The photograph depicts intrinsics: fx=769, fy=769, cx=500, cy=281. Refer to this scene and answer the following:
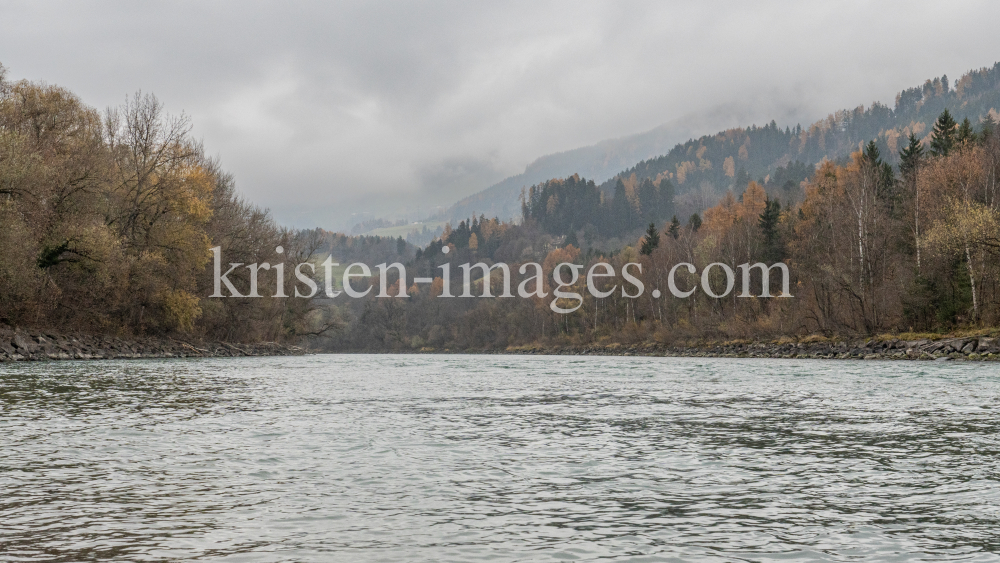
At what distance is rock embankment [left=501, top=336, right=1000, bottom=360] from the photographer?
41375 mm

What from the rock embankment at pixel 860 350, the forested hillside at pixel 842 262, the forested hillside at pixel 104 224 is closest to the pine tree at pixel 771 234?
the forested hillside at pixel 842 262

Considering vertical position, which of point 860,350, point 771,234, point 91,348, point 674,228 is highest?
point 674,228

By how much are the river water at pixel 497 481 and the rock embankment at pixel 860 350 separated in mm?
26468

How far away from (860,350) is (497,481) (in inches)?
1828

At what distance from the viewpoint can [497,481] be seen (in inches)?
360

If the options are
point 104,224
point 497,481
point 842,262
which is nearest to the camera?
point 497,481

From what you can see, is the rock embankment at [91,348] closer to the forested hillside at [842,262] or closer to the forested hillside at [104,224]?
the forested hillside at [104,224]

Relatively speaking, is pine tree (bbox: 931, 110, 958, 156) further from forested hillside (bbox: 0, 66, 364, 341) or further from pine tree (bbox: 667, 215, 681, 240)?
forested hillside (bbox: 0, 66, 364, 341)

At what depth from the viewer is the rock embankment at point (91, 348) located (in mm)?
40000

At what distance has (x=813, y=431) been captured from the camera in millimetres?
13602

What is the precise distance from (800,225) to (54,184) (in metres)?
69.2

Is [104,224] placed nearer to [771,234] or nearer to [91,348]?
[91,348]

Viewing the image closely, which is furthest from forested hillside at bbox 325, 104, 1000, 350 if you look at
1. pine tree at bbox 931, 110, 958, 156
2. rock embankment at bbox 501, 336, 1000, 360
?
rock embankment at bbox 501, 336, 1000, 360

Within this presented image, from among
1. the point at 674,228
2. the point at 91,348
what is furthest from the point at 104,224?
the point at 674,228
